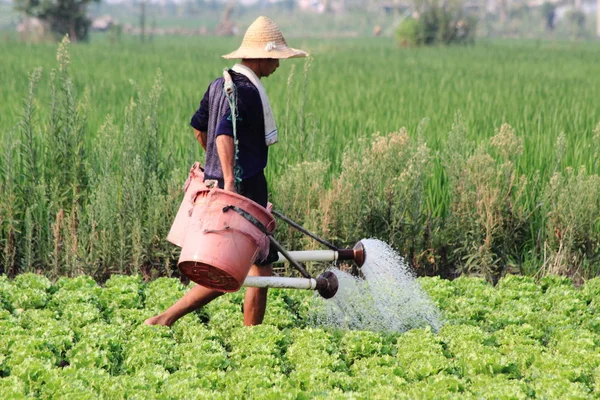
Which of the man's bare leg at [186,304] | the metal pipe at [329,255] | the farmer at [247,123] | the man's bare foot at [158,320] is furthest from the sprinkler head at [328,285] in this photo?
the man's bare foot at [158,320]

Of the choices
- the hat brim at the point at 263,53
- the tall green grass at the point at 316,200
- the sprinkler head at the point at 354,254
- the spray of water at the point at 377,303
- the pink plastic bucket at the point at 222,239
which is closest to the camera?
the pink plastic bucket at the point at 222,239

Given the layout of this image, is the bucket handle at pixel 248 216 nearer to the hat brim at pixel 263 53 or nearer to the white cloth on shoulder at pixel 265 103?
the white cloth on shoulder at pixel 265 103

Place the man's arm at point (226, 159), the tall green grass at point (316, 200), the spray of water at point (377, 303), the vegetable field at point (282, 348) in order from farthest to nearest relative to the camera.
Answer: the tall green grass at point (316, 200) → the spray of water at point (377, 303) → the man's arm at point (226, 159) → the vegetable field at point (282, 348)

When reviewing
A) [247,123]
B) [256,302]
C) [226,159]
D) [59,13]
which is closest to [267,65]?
[247,123]

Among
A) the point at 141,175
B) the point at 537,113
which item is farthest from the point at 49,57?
the point at 141,175

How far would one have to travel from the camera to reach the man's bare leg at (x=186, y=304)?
4.88 m

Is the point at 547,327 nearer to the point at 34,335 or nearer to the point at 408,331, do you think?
the point at 408,331

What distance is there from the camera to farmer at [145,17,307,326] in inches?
182

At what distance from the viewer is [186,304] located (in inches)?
194

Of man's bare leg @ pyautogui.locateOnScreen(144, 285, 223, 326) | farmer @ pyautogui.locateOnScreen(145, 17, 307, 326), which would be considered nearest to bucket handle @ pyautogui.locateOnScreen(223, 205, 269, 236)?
farmer @ pyautogui.locateOnScreen(145, 17, 307, 326)

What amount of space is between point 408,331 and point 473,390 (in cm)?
79

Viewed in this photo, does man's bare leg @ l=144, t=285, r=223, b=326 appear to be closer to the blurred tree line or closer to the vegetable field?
the vegetable field

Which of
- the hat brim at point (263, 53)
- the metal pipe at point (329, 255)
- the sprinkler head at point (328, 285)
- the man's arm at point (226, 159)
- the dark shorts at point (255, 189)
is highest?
the hat brim at point (263, 53)

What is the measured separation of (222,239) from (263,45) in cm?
98
